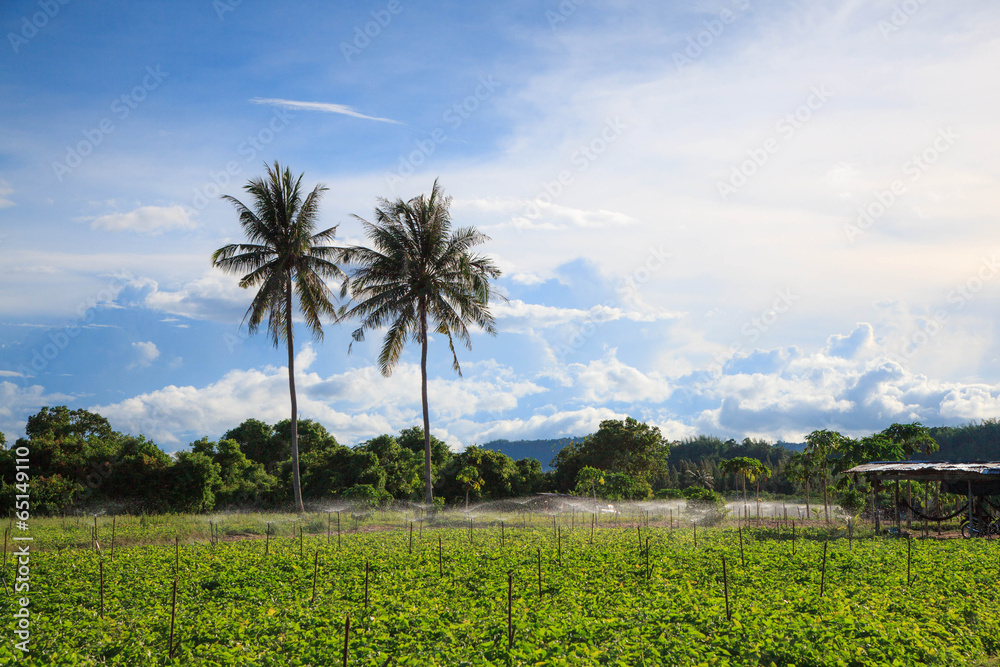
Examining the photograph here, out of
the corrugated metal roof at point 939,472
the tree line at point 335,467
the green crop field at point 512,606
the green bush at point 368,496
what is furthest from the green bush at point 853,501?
the green bush at point 368,496

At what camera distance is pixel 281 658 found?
302 inches

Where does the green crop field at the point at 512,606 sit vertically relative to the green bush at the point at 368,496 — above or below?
above

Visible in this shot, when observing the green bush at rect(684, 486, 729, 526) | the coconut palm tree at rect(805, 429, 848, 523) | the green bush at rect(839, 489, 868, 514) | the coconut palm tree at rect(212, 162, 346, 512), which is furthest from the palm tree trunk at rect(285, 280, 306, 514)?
the coconut palm tree at rect(805, 429, 848, 523)

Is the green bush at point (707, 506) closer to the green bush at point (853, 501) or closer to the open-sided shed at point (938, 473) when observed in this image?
the green bush at point (853, 501)

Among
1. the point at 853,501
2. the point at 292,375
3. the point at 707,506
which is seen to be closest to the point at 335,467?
the point at 292,375

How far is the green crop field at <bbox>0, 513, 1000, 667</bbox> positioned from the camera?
26.1ft

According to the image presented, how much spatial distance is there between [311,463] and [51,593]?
93.3 ft

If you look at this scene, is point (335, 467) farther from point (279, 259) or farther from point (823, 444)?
→ point (823, 444)

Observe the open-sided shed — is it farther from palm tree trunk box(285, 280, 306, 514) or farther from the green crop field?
palm tree trunk box(285, 280, 306, 514)

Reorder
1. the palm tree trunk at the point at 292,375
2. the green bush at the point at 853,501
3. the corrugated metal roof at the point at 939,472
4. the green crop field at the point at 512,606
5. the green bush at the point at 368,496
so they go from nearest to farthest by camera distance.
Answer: the green crop field at the point at 512,606, the corrugated metal roof at the point at 939,472, the palm tree trunk at the point at 292,375, the green bush at the point at 853,501, the green bush at the point at 368,496

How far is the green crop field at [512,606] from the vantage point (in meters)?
7.95

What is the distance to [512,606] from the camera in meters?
10.1

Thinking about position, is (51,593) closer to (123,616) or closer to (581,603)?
(123,616)

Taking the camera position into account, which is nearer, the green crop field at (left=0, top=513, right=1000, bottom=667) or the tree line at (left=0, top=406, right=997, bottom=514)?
the green crop field at (left=0, top=513, right=1000, bottom=667)
